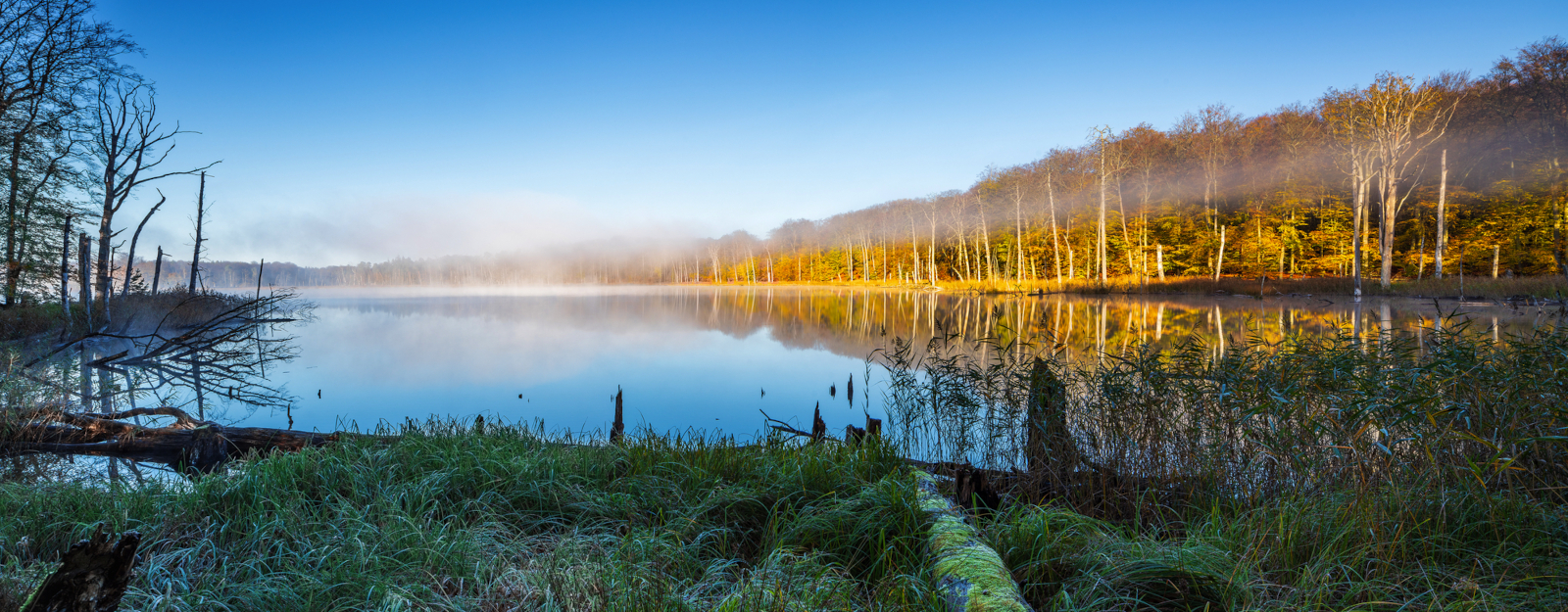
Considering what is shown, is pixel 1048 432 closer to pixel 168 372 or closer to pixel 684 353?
pixel 684 353

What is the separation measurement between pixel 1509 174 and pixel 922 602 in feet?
152

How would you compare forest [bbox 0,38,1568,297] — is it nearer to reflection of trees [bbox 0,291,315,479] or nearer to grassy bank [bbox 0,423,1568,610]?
reflection of trees [bbox 0,291,315,479]

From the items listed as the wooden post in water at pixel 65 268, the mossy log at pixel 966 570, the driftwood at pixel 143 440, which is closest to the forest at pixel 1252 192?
the wooden post in water at pixel 65 268

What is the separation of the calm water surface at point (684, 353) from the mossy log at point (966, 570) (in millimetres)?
4353

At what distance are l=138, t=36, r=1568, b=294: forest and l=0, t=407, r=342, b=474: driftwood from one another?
26.7 m

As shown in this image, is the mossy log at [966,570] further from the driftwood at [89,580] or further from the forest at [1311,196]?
the forest at [1311,196]

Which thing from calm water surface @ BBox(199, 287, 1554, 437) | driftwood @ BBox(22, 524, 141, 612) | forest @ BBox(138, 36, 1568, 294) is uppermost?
forest @ BBox(138, 36, 1568, 294)

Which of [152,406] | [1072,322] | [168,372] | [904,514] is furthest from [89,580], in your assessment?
[1072,322]

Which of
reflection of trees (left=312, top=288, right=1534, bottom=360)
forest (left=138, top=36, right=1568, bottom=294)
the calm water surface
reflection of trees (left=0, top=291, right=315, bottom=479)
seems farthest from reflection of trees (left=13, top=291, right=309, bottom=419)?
forest (left=138, top=36, right=1568, bottom=294)

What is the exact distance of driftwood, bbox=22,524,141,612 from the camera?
6.23 ft

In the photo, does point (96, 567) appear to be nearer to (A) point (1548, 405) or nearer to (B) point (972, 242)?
(A) point (1548, 405)

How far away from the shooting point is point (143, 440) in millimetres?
6031

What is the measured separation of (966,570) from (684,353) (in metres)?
15.2

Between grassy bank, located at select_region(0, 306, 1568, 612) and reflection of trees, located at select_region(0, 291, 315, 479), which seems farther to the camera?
reflection of trees, located at select_region(0, 291, 315, 479)
